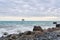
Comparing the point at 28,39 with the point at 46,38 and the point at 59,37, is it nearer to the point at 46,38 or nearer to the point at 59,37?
the point at 46,38

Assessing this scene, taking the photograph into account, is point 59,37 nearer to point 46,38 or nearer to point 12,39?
point 46,38

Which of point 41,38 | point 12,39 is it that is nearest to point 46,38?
point 41,38

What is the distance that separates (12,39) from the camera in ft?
48.7

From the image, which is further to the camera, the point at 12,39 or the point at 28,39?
the point at 12,39

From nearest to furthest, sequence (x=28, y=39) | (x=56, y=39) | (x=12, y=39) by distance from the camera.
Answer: (x=56, y=39), (x=28, y=39), (x=12, y=39)

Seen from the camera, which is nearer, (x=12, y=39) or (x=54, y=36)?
(x=54, y=36)

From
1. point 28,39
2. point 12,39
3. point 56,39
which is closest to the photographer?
point 56,39

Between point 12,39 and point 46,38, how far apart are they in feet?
15.8

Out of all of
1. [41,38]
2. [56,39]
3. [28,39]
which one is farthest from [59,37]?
[28,39]

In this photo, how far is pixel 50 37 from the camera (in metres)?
11.4

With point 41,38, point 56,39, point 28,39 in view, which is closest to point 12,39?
point 28,39

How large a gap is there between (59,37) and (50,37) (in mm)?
704

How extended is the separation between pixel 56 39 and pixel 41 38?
1.14 m

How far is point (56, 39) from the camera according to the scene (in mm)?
10938
